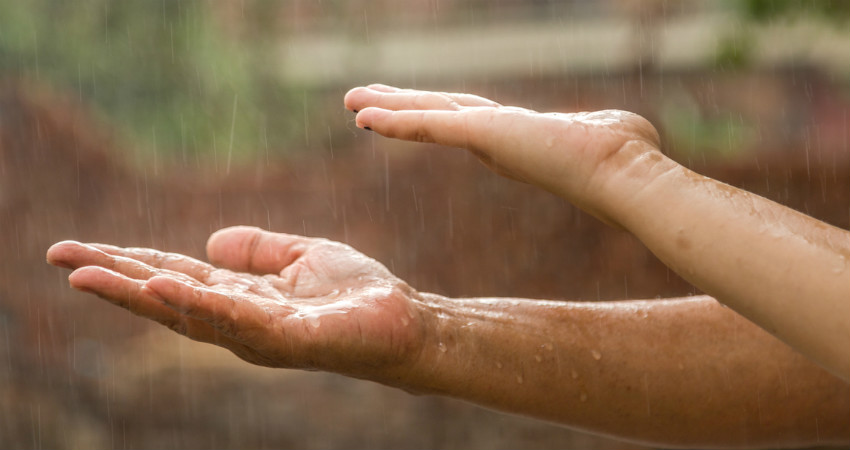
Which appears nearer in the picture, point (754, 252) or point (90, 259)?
point (754, 252)

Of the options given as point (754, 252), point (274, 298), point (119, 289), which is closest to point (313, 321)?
point (274, 298)

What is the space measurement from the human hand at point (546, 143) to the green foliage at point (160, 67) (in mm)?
5945

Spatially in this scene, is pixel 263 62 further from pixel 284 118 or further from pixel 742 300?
pixel 742 300

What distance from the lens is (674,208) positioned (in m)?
1.35

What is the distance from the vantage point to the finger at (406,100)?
152 centimetres

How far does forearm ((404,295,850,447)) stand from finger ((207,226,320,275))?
1.19 feet

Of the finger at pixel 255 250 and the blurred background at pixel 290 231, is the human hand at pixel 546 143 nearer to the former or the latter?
the finger at pixel 255 250

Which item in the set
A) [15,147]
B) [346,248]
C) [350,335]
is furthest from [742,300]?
[15,147]

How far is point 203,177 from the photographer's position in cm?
578

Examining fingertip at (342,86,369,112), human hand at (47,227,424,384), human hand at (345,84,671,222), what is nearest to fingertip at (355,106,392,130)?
human hand at (345,84,671,222)

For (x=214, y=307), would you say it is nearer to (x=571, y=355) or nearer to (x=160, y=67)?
(x=571, y=355)

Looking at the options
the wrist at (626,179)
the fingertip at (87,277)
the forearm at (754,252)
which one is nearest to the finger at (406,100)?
the wrist at (626,179)

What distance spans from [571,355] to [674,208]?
1.86 feet

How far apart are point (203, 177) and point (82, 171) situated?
2.62 ft
